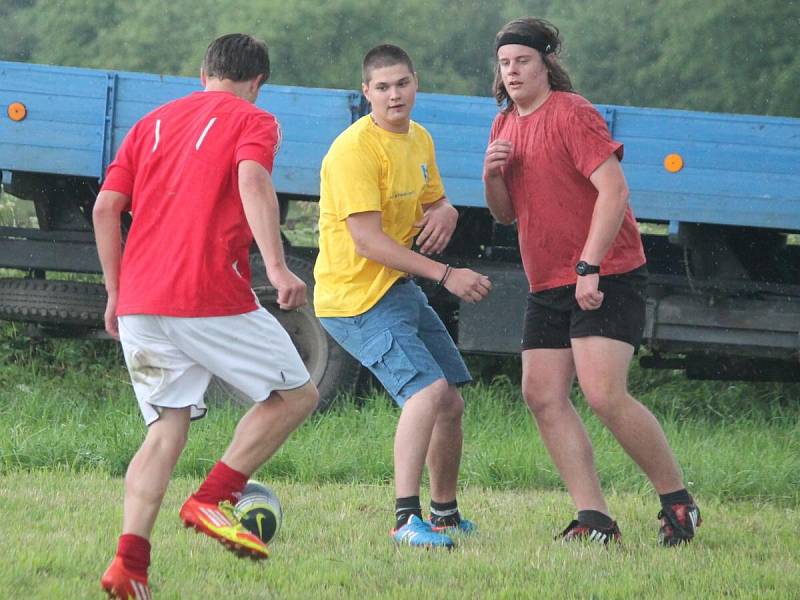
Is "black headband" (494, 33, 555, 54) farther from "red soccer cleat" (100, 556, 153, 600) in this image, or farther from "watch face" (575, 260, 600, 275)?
"red soccer cleat" (100, 556, 153, 600)

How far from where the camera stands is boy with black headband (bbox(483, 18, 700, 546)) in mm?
4848

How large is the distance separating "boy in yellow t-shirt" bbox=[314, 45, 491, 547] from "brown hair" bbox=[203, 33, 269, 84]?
81 cm

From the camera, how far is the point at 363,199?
4848 millimetres

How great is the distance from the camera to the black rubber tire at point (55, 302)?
816 centimetres

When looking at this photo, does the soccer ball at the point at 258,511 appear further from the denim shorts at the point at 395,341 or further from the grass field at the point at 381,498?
the denim shorts at the point at 395,341

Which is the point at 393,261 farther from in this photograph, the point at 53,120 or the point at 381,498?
the point at 53,120

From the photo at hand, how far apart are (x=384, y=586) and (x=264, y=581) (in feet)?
1.22

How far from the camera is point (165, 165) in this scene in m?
3.97

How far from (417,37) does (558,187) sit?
17.8m

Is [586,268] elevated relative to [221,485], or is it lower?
elevated

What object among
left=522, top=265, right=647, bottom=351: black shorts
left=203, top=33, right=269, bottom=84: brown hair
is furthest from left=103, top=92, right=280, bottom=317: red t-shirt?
left=522, top=265, right=647, bottom=351: black shorts

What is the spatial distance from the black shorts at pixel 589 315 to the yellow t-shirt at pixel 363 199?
1.82 feet

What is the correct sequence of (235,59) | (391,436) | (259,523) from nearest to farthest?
(235,59)
(259,523)
(391,436)

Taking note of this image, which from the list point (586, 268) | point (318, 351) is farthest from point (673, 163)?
point (586, 268)
